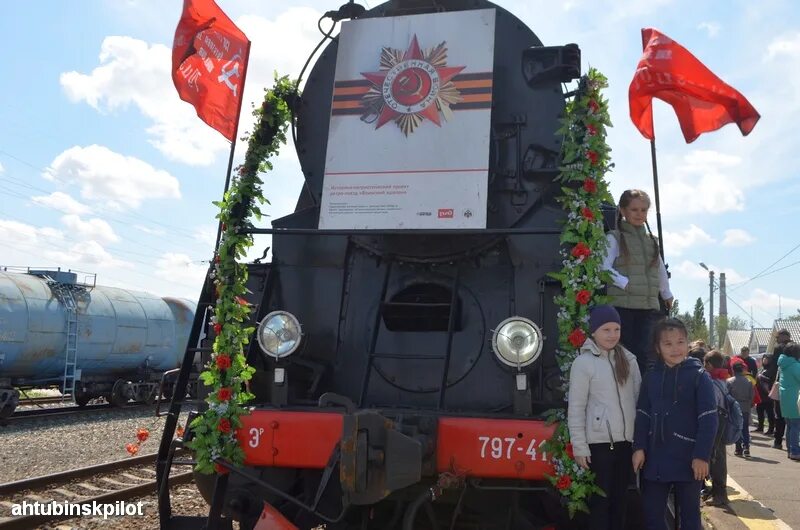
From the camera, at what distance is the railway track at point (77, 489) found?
6.22 m

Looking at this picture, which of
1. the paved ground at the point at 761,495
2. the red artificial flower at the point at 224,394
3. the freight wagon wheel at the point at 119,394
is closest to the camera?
the red artificial flower at the point at 224,394

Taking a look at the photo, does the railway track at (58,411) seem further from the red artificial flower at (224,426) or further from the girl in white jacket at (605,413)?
the girl in white jacket at (605,413)

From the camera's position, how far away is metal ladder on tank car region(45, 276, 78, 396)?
16.5m

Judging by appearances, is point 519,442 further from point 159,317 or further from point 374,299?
point 159,317

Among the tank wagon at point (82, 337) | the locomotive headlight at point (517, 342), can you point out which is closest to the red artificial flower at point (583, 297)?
the locomotive headlight at point (517, 342)

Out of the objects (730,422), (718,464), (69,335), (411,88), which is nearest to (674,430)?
(730,422)

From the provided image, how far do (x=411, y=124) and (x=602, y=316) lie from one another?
1.98 metres

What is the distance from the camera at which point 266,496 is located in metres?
4.39

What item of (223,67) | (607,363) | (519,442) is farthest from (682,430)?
(223,67)

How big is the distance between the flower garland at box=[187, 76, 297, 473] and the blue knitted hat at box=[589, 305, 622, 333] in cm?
203

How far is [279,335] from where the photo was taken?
15.0 ft

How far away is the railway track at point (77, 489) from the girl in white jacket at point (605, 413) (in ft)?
15.1

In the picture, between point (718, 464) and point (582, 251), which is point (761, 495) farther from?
point (582, 251)

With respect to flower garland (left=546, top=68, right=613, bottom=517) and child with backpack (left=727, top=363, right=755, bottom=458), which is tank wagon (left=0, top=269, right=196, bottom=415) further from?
flower garland (left=546, top=68, right=613, bottom=517)
